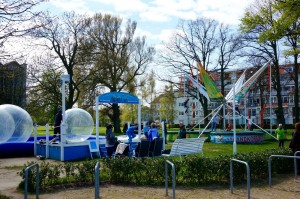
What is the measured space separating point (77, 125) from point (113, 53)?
21.6 metres

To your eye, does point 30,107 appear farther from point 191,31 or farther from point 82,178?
point 82,178

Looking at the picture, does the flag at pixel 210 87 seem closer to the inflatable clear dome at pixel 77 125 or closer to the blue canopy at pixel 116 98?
the blue canopy at pixel 116 98

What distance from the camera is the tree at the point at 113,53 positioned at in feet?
118

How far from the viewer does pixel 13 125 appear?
17.6m

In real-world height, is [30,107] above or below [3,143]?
above

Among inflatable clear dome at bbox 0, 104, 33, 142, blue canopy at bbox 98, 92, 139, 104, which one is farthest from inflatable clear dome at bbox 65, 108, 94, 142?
inflatable clear dome at bbox 0, 104, 33, 142

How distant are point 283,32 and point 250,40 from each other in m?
18.1

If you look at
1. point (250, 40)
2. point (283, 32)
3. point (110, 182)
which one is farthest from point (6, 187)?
point (250, 40)

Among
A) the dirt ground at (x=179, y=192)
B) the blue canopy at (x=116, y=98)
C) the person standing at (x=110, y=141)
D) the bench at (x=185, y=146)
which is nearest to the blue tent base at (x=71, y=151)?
the person standing at (x=110, y=141)

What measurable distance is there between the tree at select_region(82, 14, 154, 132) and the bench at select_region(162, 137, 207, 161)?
23.3 metres

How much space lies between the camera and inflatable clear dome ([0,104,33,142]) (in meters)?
17.2

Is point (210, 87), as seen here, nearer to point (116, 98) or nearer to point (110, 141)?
point (116, 98)

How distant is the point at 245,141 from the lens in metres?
25.3

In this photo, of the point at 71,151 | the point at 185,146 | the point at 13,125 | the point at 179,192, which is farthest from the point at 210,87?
the point at 179,192
